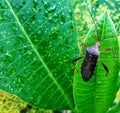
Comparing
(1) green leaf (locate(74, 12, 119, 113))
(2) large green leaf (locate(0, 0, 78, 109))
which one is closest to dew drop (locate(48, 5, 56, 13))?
(2) large green leaf (locate(0, 0, 78, 109))

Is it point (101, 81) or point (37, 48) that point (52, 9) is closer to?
point (37, 48)

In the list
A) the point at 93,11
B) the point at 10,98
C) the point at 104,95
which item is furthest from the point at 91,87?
the point at 93,11

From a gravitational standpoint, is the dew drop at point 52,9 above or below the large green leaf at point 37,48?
above

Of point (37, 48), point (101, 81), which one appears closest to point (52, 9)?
point (37, 48)

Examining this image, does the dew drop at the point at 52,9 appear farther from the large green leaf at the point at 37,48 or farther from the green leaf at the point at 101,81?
the green leaf at the point at 101,81

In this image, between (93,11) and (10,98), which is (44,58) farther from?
(93,11)

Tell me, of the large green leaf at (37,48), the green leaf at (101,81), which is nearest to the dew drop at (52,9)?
the large green leaf at (37,48)
